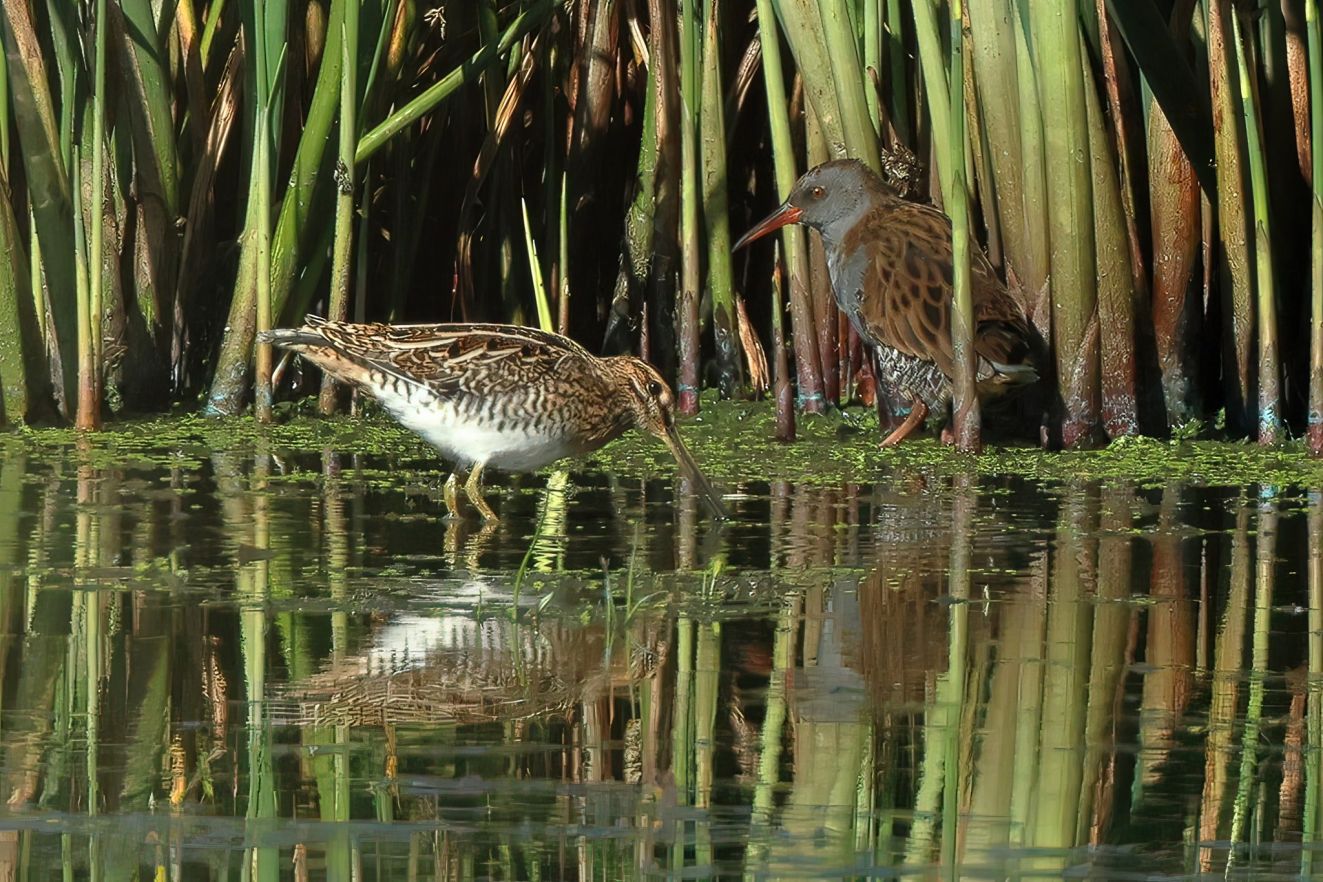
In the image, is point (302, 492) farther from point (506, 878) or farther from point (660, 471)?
point (506, 878)

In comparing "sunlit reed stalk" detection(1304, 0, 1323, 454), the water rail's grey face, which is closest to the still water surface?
"sunlit reed stalk" detection(1304, 0, 1323, 454)

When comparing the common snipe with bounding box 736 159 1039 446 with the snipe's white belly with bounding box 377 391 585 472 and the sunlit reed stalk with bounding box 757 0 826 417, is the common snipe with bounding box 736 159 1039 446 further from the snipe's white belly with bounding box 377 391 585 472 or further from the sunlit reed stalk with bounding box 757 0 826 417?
the snipe's white belly with bounding box 377 391 585 472

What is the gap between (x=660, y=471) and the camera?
801 cm

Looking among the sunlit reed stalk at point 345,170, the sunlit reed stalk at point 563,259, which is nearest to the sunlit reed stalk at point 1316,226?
the sunlit reed stalk at point 563,259

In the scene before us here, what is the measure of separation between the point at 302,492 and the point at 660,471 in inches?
53.3

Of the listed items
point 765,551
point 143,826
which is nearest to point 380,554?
point 765,551

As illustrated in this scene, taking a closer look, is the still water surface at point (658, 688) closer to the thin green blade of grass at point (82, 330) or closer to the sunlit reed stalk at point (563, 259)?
the thin green blade of grass at point (82, 330)

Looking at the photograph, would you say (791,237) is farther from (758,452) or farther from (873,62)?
(758,452)

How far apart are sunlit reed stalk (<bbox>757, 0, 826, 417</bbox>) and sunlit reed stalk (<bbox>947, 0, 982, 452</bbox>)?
2.46 feet

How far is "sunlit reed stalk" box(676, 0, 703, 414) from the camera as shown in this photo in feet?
28.0

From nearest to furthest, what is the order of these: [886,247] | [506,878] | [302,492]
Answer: [506,878] → [302,492] → [886,247]

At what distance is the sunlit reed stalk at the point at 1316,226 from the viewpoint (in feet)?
24.5

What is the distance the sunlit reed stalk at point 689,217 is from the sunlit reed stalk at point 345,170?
4.12 ft

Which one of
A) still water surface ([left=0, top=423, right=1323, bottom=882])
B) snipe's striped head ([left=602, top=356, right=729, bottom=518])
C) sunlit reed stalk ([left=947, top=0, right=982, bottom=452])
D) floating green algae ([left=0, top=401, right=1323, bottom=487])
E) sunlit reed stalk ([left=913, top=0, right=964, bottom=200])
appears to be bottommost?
still water surface ([left=0, top=423, right=1323, bottom=882])
